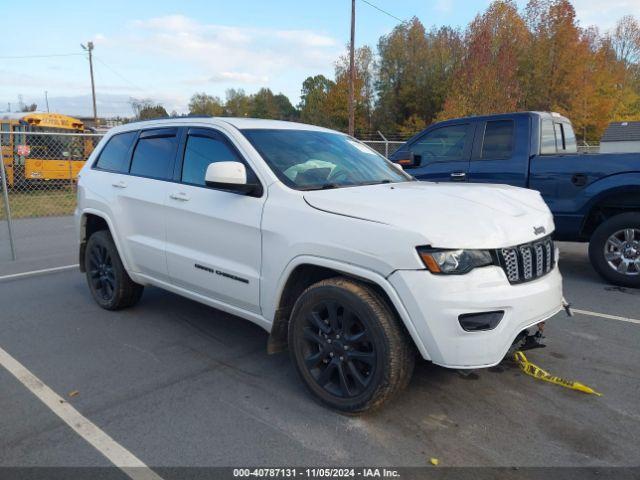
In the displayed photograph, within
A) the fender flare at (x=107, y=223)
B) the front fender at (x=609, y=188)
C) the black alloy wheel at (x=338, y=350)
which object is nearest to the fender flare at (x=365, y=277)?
the black alloy wheel at (x=338, y=350)

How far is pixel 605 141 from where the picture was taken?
19891 millimetres

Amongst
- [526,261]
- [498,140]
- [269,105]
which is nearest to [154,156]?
[526,261]

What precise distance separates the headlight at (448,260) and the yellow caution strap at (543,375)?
38.9 inches

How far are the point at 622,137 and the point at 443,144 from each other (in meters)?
17.7

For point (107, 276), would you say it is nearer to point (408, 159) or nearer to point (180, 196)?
point (180, 196)

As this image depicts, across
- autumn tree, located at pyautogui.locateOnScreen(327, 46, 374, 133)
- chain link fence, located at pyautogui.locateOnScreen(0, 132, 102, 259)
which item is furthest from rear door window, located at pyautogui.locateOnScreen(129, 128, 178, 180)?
autumn tree, located at pyautogui.locateOnScreen(327, 46, 374, 133)

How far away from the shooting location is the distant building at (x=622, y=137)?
18297 millimetres

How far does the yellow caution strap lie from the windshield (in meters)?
1.64

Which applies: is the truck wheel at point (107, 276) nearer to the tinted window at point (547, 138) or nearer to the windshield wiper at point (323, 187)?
the windshield wiper at point (323, 187)

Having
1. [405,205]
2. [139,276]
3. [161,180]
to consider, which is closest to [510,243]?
[405,205]

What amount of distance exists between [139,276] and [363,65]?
50.2 m

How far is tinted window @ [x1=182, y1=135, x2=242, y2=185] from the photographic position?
3.78 meters

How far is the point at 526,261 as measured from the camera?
2.93 meters

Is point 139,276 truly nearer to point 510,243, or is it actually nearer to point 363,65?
point 510,243
